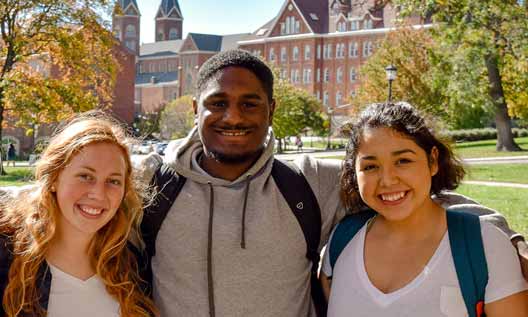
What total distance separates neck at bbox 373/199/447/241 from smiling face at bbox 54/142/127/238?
123cm

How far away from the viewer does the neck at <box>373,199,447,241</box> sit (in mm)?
2795

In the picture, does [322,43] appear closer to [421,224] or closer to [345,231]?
[345,231]

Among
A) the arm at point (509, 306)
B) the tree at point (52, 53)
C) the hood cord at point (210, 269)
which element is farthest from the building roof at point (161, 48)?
the arm at point (509, 306)

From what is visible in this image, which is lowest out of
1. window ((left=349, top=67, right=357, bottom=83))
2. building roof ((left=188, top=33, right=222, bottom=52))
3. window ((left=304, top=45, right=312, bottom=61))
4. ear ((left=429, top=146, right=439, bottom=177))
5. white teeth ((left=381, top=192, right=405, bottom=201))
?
white teeth ((left=381, top=192, right=405, bottom=201))

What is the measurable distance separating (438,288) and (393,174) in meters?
0.51

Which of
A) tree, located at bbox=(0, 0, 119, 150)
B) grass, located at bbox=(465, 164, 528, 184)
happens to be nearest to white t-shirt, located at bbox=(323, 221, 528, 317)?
grass, located at bbox=(465, 164, 528, 184)

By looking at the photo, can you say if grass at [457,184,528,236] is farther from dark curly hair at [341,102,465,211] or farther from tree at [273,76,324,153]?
tree at [273,76,324,153]

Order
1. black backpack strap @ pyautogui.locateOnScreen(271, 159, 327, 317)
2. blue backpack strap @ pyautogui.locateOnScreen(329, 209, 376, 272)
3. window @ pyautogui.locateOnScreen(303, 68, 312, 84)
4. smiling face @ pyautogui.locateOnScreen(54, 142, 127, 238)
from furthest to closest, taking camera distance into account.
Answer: window @ pyautogui.locateOnScreen(303, 68, 312, 84)
black backpack strap @ pyautogui.locateOnScreen(271, 159, 327, 317)
blue backpack strap @ pyautogui.locateOnScreen(329, 209, 376, 272)
smiling face @ pyautogui.locateOnScreen(54, 142, 127, 238)

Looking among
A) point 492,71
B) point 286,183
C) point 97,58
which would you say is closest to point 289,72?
point 492,71

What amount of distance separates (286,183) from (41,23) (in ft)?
68.2

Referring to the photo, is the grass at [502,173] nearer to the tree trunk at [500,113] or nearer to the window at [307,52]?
the tree trunk at [500,113]

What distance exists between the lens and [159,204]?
3.05 meters

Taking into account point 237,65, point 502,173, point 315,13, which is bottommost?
point 502,173

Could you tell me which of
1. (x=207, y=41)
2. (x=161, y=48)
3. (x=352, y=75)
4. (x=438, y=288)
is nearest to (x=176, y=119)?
(x=352, y=75)
